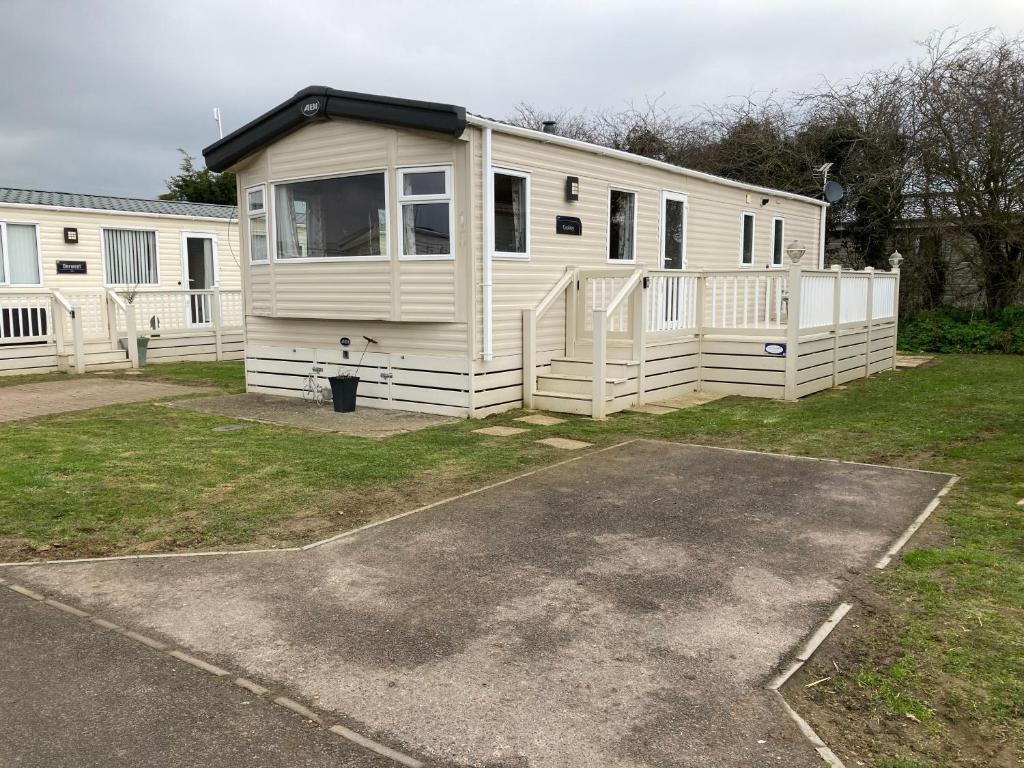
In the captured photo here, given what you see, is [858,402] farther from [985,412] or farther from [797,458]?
[797,458]

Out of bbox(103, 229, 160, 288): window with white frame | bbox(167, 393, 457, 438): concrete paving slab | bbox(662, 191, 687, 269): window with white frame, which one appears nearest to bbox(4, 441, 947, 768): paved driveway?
bbox(167, 393, 457, 438): concrete paving slab

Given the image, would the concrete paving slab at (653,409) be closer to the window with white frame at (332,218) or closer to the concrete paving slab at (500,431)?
the concrete paving slab at (500,431)

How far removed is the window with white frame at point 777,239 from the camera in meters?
15.3

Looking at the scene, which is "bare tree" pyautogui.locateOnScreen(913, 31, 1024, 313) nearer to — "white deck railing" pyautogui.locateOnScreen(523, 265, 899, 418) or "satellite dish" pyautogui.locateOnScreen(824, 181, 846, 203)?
"satellite dish" pyautogui.locateOnScreen(824, 181, 846, 203)

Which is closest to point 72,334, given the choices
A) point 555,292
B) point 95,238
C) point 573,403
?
point 95,238

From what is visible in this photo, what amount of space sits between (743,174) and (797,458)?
15.6m

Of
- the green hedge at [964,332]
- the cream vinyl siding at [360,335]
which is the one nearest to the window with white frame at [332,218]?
the cream vinyl siding at [360,335]

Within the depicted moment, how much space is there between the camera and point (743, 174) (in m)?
21.0

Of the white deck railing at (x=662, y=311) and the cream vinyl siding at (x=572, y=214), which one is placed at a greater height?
the cream vinyl siding at (x=572, y=214)

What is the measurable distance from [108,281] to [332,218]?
921cm

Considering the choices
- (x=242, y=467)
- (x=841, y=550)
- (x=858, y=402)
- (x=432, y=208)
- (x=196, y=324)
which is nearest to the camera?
(x=841, y=550)

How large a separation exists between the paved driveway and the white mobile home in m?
11.4

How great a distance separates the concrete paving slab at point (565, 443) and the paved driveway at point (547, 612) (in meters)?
1.51

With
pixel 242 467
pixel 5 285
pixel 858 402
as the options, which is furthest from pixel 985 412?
pixel 5 285
